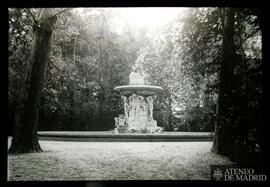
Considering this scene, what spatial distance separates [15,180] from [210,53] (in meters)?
4.21

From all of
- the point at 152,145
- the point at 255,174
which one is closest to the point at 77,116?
the point at 152,145

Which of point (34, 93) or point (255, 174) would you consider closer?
point (255, 174)

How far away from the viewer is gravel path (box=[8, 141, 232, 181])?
6.22 m

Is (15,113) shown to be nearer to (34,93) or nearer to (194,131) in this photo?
(34,93)

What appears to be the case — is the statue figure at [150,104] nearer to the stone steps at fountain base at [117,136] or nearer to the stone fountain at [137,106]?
the stone fountain at [137,106]

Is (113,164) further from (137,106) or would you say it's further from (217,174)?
(137,106)

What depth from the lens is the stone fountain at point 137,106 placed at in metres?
9.24

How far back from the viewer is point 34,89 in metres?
7.04

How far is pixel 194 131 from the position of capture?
7926 millimetres

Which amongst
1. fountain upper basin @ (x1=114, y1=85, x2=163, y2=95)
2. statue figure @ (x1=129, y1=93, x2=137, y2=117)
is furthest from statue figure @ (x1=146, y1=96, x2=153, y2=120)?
statue figure @ (x1=129, y1=93, x2=137, y2=117)

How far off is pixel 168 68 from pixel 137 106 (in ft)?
9.42

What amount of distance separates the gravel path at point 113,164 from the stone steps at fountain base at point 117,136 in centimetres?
44

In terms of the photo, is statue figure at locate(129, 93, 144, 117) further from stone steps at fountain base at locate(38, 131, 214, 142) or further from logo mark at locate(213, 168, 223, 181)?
logo mark at locate(213, 168, 223, 181)
